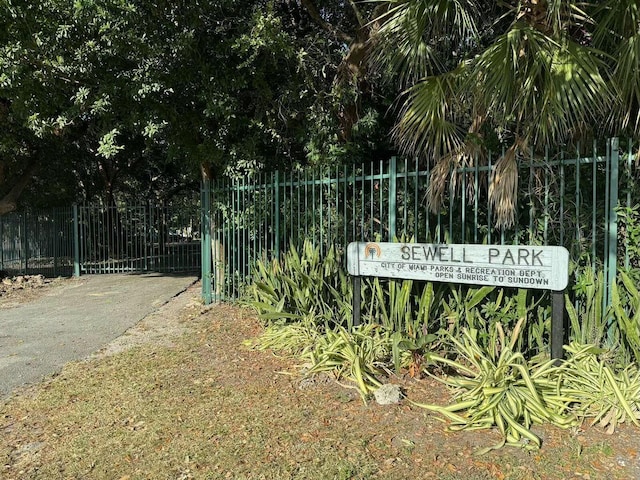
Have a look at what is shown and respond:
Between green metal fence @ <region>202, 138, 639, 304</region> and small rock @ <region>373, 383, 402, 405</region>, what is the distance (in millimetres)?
1718

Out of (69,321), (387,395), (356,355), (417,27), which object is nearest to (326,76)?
(417,27)

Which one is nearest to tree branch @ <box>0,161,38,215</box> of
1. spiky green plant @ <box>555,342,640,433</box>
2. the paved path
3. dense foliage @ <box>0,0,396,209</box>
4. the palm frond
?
the paved path

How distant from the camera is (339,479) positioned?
10.2 ft

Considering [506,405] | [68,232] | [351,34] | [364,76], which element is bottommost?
[506,405]

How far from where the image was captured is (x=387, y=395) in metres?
4.20

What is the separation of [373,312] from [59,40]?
571cm

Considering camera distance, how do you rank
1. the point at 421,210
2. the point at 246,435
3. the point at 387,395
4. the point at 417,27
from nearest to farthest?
the point at 246,435 → the point at 387,395 → the point at 417,27 → the point at 421,210

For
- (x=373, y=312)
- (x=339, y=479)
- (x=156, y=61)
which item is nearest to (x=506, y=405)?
(x=339, y=479)

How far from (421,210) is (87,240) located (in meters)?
11.9

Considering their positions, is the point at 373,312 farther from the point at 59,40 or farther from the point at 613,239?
the point at 59,40

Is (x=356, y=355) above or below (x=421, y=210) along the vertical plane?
below

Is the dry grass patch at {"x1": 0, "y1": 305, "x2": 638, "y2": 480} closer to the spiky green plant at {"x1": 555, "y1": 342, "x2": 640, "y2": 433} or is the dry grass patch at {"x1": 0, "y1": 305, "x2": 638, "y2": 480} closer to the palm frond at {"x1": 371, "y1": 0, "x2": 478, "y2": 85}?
the spiky green plant at {"x1": 555, "y1": 342, "x2": 640, "y2": 433}

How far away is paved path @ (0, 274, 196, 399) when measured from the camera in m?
5.74

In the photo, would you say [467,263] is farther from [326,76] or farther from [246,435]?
[326,76]
